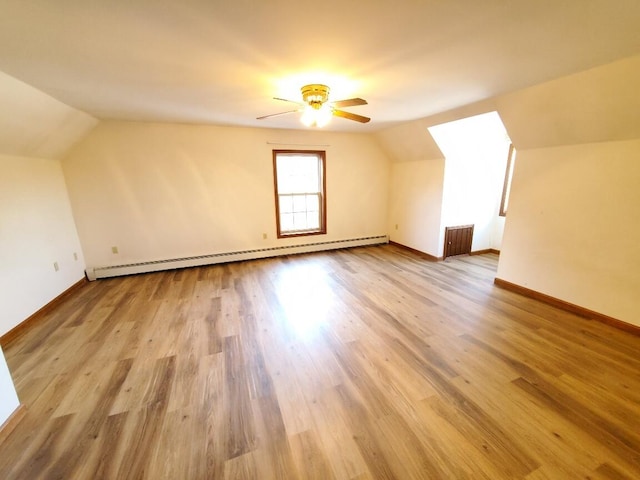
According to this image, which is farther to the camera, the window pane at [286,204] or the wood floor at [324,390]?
the window pane at [286,204]

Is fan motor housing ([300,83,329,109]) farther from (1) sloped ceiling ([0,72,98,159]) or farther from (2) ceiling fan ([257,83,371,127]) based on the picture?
(1) sloped ceiling ([0,72,98,159])

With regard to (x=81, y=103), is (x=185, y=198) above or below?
below

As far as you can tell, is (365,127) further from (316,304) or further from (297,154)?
(316,304)

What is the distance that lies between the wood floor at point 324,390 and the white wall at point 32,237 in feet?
0.98

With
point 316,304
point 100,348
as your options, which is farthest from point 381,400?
point 100,348

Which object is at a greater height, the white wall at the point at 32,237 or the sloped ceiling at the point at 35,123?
the sloped ceiling at the point at 35,123

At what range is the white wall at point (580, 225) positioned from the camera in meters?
2.33

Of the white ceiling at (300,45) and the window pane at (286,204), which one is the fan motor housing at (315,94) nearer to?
the white ceiling at (300,45)

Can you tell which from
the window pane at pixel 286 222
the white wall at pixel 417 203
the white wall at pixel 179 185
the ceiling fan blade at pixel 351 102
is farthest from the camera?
the window pane at pixel 286 222

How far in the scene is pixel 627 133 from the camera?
222 centimetres

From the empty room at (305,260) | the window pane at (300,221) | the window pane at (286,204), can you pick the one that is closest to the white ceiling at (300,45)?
the empty room at (305,260)

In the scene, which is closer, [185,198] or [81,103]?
[81,103]

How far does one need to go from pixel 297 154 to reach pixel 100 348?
3821 millimetres

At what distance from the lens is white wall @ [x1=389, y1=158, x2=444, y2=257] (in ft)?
14.4
